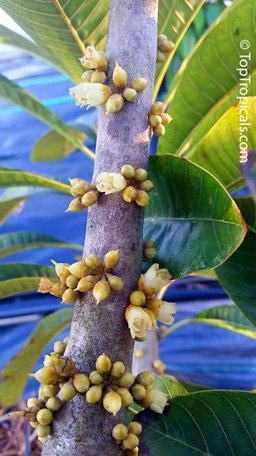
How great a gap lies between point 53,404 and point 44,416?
0.04ft

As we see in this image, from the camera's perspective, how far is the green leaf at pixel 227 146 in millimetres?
526

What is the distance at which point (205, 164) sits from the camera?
0.60 meters

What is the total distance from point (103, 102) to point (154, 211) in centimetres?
15

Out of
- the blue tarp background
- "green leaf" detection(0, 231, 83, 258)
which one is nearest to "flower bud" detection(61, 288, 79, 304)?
"green leaf" detection(0, 231, 83, 258)

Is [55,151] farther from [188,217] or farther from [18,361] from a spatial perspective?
[188,217]

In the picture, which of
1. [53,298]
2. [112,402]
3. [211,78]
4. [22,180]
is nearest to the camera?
[112,402]

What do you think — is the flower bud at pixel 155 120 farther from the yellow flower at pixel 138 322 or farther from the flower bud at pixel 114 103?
the yellow flower at pixel 138 322

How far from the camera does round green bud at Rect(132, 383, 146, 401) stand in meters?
0.46

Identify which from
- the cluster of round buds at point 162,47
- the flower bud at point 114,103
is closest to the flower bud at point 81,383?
the flower bud at point 114,103

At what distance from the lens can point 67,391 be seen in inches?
17.0

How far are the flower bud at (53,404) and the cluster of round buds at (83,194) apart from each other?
0.57ft

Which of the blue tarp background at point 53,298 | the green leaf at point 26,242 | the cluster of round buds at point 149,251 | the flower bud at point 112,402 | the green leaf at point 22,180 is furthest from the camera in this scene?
the blue tarp background at point 53,298

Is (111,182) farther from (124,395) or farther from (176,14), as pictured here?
(176,14)

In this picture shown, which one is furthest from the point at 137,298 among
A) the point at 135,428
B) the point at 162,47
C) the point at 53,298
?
the point at 53,298
